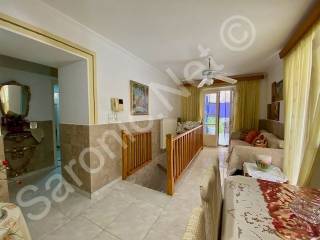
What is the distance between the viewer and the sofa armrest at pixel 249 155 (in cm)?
261

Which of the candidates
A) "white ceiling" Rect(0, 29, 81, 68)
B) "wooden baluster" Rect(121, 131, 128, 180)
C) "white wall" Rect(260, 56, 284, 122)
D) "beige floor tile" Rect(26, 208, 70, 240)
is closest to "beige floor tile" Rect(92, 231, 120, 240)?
"beige floor tile" Rect(26, 208, 70, 240)

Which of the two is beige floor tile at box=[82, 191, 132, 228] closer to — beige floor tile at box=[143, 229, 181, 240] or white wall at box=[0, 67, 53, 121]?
beige floor tile at box=[143, 229, 181, 240]

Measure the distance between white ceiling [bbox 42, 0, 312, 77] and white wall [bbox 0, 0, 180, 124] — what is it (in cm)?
11

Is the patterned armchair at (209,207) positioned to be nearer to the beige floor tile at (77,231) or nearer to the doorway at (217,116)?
the beige floor tile at (77,231)

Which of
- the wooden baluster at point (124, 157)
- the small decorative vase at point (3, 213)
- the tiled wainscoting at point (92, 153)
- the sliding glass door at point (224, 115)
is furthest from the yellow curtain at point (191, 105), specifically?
the small decorative vase at point (3, 213)

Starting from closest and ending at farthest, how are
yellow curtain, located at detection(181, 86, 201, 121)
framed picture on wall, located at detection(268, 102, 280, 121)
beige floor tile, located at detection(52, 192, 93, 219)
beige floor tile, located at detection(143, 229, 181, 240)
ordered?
beige floor tile, located at detection(143, 229, 181, 240)
beige floor tile, located at detection(52, 192, 93, 219)
framed picture on wall, located at detection(268, 102, 280, 121)
yellow curtain, located at detection(181, 86, 201, 121)

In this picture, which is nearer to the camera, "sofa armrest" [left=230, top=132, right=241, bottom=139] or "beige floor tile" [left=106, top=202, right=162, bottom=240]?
"beige floor tile" [left=106, top=202, right=162, bottom=240]

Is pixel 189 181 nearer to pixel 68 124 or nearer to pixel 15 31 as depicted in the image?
pixel 68 124

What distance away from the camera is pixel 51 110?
133 inches

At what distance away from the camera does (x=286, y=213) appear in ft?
3.06

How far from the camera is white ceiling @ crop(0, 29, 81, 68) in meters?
1.54

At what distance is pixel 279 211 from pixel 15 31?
8.27 ft

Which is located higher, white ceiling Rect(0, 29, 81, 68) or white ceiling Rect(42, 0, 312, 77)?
white ceiling Rect(42, 0, 312, 77)

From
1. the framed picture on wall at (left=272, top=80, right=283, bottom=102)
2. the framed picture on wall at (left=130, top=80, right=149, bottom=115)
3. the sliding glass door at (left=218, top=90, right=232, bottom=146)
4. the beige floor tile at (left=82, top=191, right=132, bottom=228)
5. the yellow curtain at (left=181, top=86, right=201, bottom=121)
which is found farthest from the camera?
the yellow curtain at (left=181, top=86, right=201, bottom=121)
